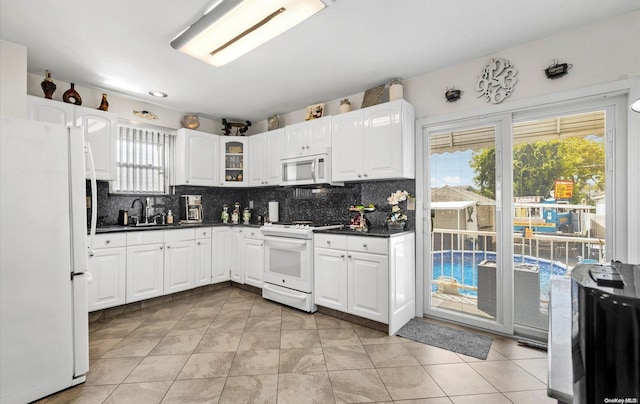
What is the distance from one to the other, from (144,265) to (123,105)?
2.00 meters

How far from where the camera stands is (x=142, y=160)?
394cm

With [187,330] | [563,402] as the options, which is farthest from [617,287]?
[187,330]

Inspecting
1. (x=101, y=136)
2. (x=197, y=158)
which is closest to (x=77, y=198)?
(x=101, y=136)

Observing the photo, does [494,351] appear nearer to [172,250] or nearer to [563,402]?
[563,402]

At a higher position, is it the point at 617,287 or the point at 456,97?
the point at 456,97

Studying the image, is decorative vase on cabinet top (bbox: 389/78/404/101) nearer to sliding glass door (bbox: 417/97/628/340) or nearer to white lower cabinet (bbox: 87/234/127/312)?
sliding glass door (bbox: 417/97/628/340)

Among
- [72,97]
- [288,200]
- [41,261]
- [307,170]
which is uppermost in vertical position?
[72,97]

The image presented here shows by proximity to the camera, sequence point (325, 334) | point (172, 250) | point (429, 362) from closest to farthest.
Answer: point (429, 362) → point (325, 334) → point (172, 250)

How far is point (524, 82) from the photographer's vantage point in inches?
97.8

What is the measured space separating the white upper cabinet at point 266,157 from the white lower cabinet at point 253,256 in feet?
2.53

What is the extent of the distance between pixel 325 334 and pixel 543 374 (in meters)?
1.63

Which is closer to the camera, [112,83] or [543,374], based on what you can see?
[543,374]

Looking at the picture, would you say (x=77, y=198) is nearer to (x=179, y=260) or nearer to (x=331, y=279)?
(x=179, y=260)

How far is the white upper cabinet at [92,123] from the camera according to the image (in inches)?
113
